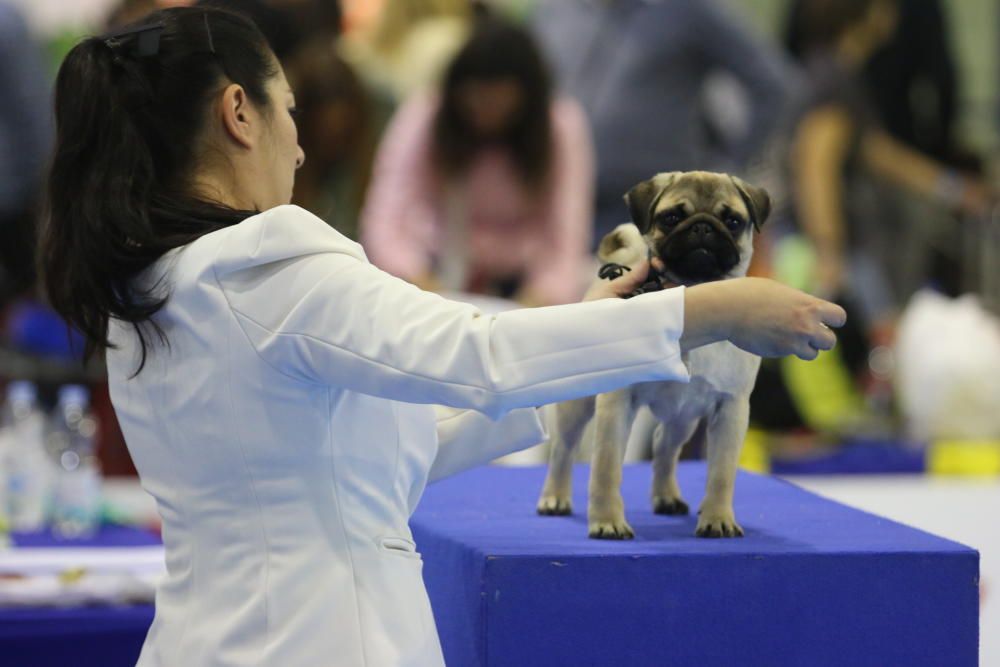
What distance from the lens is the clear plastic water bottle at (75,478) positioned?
3457 mm

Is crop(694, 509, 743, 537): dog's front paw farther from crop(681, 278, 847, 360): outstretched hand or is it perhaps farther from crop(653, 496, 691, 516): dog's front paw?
crop(681, 278, 847, 360): outstretched hand

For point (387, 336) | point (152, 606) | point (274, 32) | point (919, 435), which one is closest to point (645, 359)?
point (387, 336)

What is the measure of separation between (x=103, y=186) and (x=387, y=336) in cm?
36

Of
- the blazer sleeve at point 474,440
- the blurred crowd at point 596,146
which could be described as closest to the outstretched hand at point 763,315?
the blazer sleeve at point 474,440

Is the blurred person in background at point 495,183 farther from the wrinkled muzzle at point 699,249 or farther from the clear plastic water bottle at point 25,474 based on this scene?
the wrinkled muzzle at point 699,249

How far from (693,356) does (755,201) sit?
19cm

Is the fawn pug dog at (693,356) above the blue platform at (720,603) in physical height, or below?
above

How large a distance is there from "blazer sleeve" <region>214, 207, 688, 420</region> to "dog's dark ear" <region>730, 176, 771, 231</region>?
0.30 meters

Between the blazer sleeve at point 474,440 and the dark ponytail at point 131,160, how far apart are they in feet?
1.32

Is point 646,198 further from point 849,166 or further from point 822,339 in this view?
point 849,166

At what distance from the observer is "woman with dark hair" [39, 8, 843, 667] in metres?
1.36

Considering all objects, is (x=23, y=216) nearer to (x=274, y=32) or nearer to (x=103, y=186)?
(x=274, y=32)

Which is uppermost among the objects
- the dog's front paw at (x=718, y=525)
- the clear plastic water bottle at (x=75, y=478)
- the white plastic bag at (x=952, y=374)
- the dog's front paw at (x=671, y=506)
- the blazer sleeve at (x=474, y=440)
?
the blazer sleeve at (x=474, y=440)

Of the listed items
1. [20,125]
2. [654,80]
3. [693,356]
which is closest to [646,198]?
[693,356]
